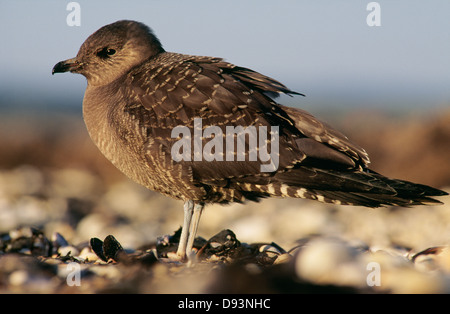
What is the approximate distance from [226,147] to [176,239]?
1.40 metres

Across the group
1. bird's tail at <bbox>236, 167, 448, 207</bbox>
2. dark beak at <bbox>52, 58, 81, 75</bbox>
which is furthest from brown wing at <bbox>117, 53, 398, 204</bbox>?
dark beak at <bbox>52, 58, 81, 75</bbox>

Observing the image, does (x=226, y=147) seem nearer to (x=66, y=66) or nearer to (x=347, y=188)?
(x=347, y=188)

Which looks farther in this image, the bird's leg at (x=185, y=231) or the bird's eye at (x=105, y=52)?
the bird's eye at (x=105, y=52)

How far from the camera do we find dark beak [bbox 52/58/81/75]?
6379mm

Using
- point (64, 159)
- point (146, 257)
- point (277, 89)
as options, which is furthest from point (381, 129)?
point (146, 257)

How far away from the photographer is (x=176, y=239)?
5984 mm

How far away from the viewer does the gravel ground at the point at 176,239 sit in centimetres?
382

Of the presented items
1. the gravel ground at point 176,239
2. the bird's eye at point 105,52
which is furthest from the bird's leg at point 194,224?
the bird's eye at point 105,52

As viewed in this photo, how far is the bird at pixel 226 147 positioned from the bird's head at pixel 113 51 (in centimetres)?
72

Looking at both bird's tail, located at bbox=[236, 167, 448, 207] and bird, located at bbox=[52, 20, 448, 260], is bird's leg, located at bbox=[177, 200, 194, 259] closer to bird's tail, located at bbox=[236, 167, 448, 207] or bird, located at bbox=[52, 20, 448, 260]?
bird, located at bbox=[52, 20, 448, 260]

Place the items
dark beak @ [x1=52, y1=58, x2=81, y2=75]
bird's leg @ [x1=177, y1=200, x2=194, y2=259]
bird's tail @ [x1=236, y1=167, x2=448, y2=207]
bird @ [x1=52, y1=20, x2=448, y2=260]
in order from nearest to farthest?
bird's tail @ [x1=236, y1=167, x2=448, y2=207], bird @ [x1=52, y1=20, x2=448, y2=260], bird's leg @ [x1=177, y1=200, x2=194, y2=259], dark beak @ [x1=52, y1=58, x2=81, y2=75]

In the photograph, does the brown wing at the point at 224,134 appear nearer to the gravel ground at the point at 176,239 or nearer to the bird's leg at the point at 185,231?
the bird's leg at the point at 185,231
